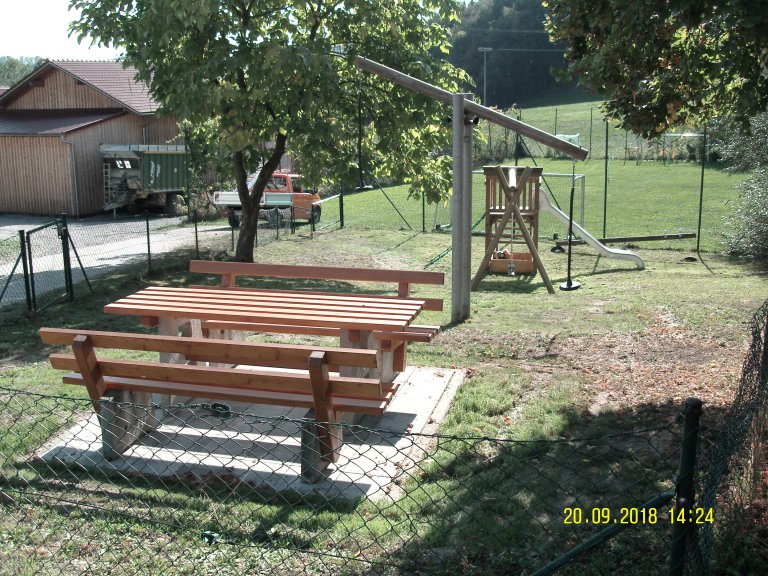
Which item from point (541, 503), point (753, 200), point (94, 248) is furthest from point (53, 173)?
point (541, 503)

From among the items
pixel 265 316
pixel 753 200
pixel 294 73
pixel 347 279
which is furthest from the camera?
pixel 753 200

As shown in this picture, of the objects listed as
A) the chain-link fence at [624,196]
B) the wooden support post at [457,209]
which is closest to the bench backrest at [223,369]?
the wooden support post at [457,209]

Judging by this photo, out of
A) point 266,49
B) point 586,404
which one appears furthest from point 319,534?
point 266,49

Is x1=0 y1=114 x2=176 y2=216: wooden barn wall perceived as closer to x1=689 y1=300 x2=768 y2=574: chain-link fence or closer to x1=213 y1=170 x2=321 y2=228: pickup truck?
x1=213 y1=170 x2=321 y2=228: pickup truck

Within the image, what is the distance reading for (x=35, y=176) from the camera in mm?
28516

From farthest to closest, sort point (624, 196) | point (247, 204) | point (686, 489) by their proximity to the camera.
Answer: point (624, 196) → point (247, 204) → point (686, 489)

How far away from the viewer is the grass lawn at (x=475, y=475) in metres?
3.99

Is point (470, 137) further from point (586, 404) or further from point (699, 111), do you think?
point (586, 404)

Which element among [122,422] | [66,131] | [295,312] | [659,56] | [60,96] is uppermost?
[60,96]

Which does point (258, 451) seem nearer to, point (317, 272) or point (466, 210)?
point (317, 272)

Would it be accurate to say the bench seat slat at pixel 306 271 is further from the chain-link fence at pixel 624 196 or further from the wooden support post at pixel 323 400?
the chain-link fence at pixel 624 196

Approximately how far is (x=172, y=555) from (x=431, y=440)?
218 cm

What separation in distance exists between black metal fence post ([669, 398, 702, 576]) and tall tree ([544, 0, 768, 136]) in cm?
395

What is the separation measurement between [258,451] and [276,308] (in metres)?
1.25
